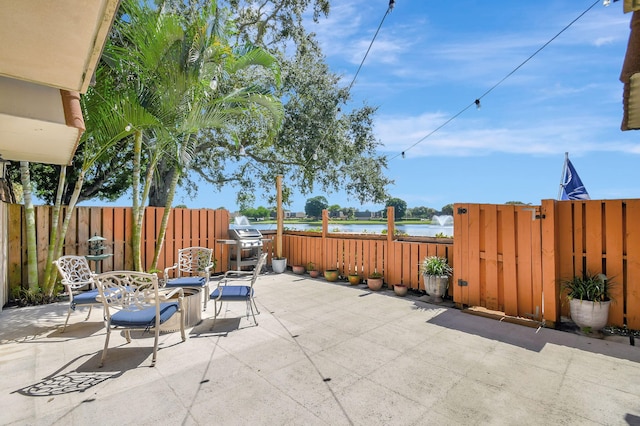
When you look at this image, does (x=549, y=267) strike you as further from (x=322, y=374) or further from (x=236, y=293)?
(x=236, y=293)

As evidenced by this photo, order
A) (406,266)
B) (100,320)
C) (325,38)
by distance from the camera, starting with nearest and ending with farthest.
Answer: (100,320) → (406,266) → (325,38)

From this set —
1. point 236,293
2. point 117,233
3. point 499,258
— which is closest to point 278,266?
point 117,233

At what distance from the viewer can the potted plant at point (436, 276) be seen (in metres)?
4.79

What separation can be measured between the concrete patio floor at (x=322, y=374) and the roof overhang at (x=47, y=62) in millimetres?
2259

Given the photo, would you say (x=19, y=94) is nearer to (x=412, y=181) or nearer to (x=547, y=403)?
(x=547, y=403)

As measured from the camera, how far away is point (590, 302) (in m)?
3.41

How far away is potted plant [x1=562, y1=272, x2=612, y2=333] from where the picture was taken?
341 centimetres

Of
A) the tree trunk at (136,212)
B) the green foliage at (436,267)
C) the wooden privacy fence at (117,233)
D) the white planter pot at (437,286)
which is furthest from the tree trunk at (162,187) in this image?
the white planter pot at (437,286)

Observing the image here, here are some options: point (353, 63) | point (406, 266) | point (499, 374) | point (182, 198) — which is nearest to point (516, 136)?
point (353, 63)

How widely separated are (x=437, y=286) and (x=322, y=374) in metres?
2.99

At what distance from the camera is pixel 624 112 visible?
290cm

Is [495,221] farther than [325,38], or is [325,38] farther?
[325,38]

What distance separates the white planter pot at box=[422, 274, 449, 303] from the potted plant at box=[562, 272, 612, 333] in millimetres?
1573

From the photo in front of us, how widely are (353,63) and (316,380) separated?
22.4 ft
